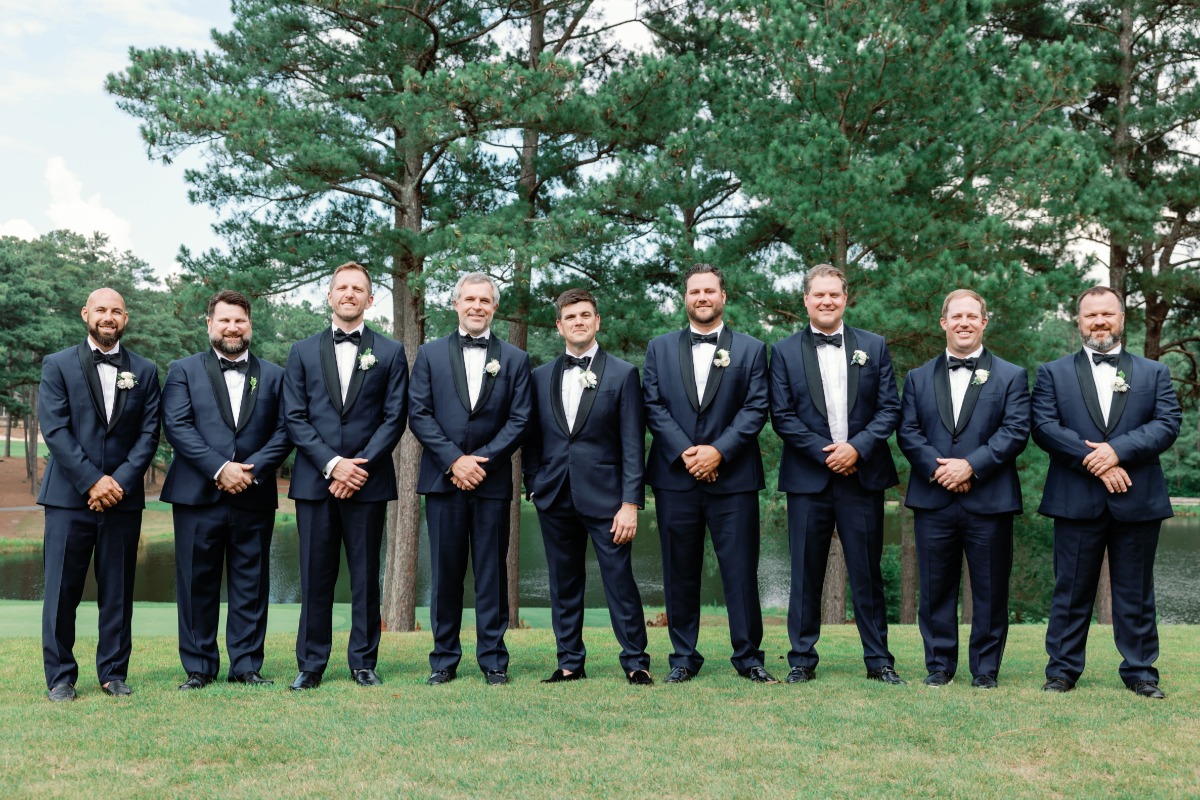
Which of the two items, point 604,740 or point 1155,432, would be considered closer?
point 604,740

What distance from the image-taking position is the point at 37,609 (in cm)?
1377

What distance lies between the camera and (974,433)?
5676mm

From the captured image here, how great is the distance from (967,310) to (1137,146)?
14.7 meters

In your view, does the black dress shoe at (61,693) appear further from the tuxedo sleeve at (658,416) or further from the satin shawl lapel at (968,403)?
the satin shawl lapel at (968,403)

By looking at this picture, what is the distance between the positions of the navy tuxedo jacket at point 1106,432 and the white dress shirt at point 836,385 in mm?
1088

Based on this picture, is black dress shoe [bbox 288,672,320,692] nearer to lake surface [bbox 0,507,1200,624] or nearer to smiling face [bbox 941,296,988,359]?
smiling face [bbox 941,296,988,359]

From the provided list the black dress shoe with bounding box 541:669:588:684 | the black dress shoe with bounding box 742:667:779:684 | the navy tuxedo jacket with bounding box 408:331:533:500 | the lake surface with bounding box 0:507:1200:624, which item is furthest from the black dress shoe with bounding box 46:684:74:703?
the lake surface with bounding box 0:507:1200:624

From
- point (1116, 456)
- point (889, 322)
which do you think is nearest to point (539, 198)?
point (889, 322)

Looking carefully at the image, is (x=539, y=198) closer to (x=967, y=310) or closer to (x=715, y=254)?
(x=715, y=254)

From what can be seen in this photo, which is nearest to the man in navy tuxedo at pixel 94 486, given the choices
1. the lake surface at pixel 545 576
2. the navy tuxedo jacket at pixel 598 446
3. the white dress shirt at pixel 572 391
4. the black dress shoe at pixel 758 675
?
the navy tuxedo jacket at pixel 598 446

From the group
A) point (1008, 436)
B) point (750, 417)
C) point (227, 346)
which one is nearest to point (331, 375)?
point (227, 346)

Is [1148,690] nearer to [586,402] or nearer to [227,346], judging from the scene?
[586,402]

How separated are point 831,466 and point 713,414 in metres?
0.73

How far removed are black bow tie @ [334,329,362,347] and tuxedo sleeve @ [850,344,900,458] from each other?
9.57ft
